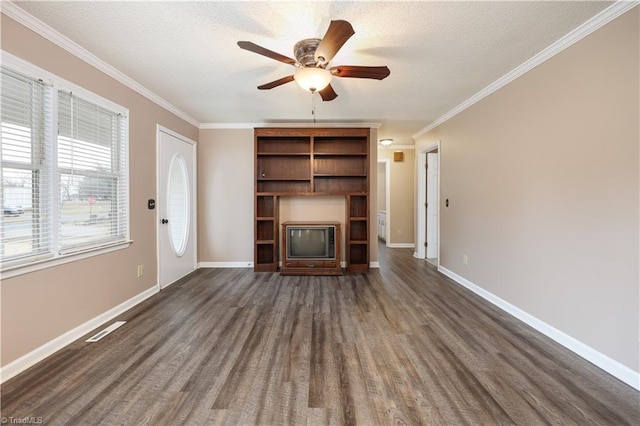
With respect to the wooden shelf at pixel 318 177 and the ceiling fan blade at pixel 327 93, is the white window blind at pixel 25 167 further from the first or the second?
the wooden shelf at pixel 318 177

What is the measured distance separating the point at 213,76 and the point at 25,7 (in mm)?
1313

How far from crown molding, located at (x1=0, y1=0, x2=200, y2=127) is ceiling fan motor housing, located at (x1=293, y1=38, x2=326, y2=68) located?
1.85 m

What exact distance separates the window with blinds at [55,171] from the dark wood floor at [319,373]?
33.9 inches

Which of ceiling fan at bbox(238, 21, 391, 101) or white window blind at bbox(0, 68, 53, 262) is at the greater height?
ceiling fan at bbox(238, 21, 391, 101)

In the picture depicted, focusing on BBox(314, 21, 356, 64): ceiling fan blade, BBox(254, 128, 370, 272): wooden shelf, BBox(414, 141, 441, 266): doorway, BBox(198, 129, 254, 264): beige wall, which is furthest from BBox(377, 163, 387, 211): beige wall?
BBox(314, 21, 356, 64): ceiling fan blade

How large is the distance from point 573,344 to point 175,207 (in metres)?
4.66

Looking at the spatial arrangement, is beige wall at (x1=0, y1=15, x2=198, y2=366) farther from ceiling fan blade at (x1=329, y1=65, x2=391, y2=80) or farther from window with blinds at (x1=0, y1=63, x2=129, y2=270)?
ceiling fan blade at (x1=329, y1=65, x2=391, y2=80)

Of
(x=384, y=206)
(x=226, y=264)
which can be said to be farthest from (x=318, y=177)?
(x=384, y=206)

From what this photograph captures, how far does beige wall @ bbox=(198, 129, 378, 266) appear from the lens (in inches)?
176

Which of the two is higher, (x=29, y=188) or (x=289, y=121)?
(x=289, y=121)

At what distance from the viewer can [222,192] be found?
4.50m

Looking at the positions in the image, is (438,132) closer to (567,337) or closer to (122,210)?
A: (567,337)

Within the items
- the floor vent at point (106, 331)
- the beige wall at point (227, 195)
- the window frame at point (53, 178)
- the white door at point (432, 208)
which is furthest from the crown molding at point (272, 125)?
the floor vent at point (106, 331)

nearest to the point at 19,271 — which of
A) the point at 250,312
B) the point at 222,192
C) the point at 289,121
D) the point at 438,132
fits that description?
the point at 250,312
